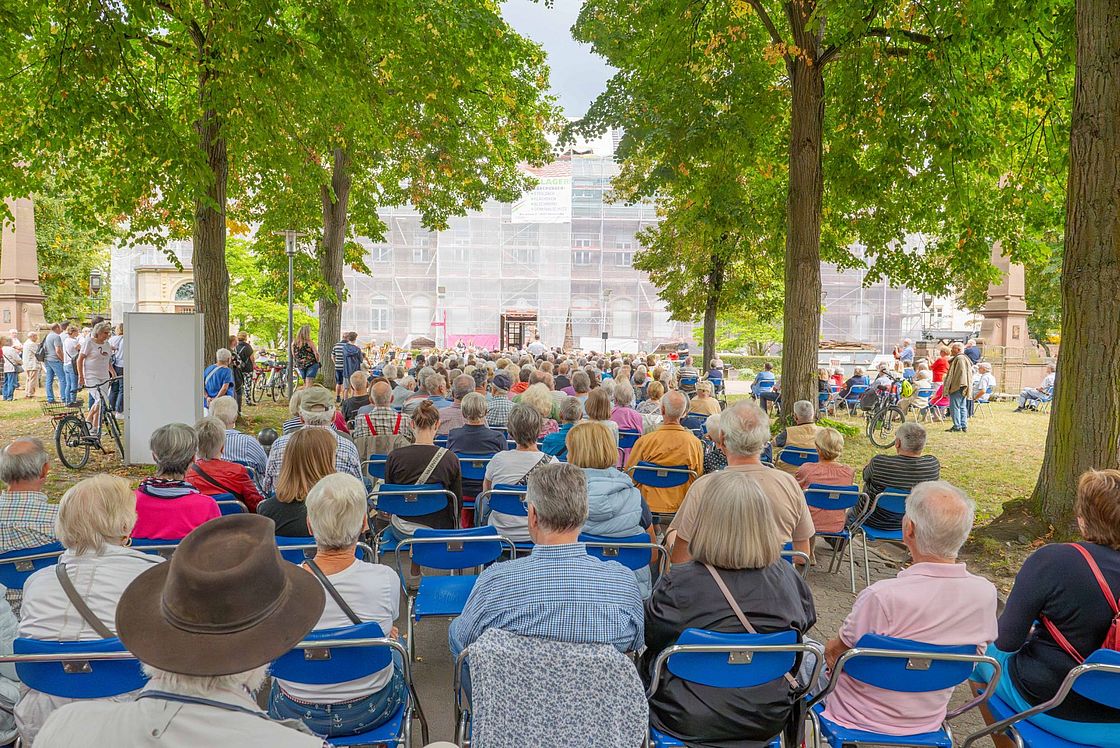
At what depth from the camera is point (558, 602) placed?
8.32 feet

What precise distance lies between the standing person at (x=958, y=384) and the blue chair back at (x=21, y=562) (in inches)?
627

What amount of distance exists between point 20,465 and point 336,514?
6.85ft

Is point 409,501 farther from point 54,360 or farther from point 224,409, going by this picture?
point 54,360

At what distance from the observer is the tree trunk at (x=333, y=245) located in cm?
1783

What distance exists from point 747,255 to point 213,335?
1312cm

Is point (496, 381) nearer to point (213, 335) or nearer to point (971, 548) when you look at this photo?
point (213, 335)

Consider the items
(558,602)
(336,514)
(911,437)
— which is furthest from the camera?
(911,437)

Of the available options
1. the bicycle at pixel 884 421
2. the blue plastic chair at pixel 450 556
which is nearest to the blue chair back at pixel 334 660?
the blue plastic chair at pixel 450 556

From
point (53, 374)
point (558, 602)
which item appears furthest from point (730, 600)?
point (53, 374)

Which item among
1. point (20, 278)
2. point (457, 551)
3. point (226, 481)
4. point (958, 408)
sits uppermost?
point (20, 278)

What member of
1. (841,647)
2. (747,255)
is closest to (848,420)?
(747,255)

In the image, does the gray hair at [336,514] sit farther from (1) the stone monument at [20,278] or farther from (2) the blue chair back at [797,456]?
(1) the stone monument at [20,278]

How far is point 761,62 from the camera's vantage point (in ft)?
41.4

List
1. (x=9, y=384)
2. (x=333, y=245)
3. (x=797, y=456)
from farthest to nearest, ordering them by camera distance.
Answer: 1. (x=9, y=384)
2. (x=333, y=245)
3. (x=797, y=456)
